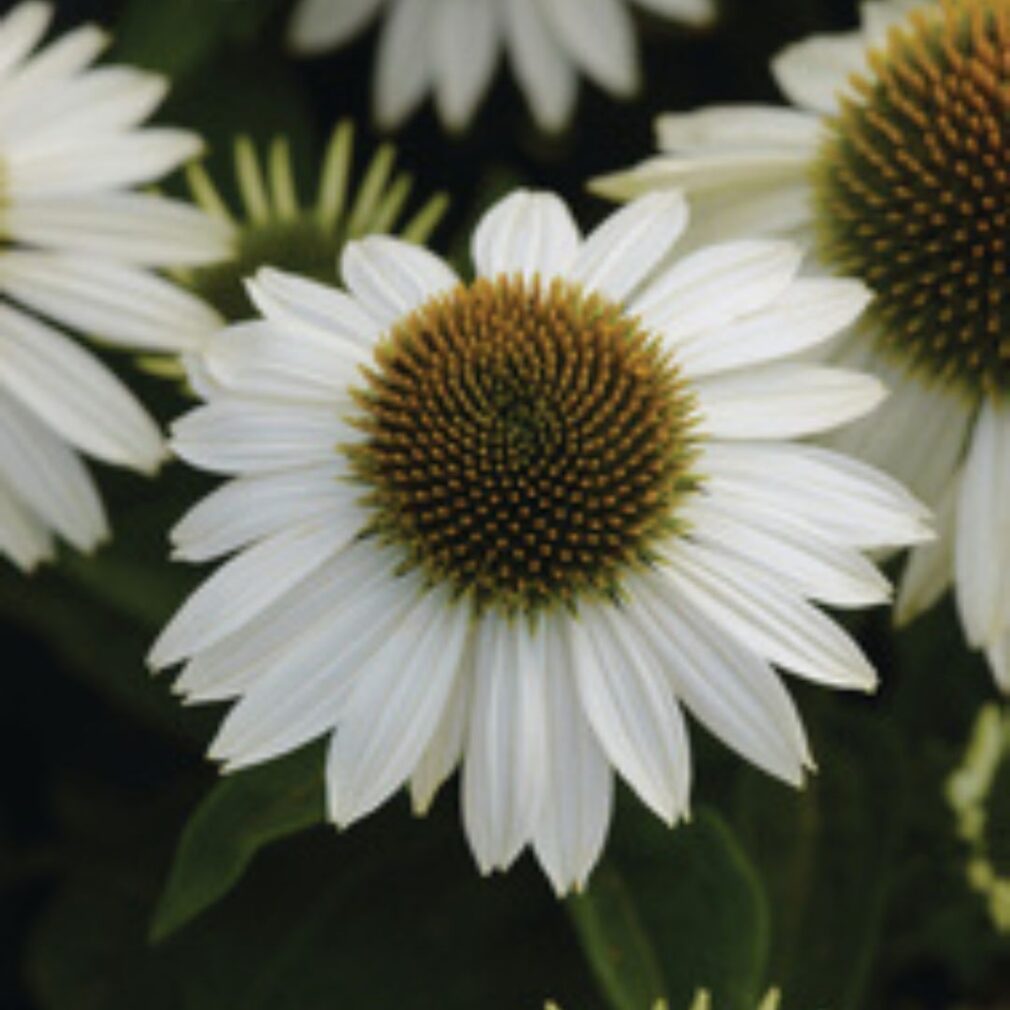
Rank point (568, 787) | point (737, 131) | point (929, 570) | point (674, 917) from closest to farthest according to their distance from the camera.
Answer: point (568, 787) → point (674, 917) → point (929, 570) → point (737, 131)

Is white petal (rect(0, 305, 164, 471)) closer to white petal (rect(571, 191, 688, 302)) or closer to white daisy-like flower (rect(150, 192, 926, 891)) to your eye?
white daisy-like flower (rect(150, 192, 926, 891))

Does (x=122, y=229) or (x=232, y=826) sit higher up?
(x=122, y=229)

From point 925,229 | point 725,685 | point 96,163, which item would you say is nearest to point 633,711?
point 725,685

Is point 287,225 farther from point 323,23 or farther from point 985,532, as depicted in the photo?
point 985,532

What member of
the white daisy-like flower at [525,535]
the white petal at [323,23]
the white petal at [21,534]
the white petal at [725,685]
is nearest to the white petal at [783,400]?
the white daisy-like flower at [525,535]

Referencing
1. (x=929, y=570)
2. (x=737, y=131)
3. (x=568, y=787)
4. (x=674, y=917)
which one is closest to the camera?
(x=568, y=787)

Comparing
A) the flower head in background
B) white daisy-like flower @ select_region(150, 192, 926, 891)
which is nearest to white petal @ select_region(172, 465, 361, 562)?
white daisy-like flower @ select_region(150, 192, 926, 891)

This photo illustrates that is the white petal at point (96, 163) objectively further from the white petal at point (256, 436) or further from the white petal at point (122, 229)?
the white petal at point (256, 436)
